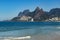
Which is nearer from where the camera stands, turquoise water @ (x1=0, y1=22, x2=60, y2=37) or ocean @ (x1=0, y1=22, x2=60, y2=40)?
ocean @ (x1=0, y1=22, x2=60, y2=40)

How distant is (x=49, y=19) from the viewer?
179750 mm

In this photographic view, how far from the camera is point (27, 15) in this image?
19075cm

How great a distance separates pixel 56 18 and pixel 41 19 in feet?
53.9

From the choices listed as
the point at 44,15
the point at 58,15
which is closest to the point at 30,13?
the point at 44,15

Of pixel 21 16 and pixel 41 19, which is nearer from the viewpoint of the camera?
pixel 41 19

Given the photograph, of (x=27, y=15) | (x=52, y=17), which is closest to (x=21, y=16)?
(x=27, y=15)

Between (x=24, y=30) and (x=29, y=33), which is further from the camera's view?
(x=24, y=30)

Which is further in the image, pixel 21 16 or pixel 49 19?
pixel 21 16

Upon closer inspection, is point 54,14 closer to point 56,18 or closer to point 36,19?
point 56,18

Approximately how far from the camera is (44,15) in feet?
590

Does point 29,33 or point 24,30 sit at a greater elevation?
point 24,30

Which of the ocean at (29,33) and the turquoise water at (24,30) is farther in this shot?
the turquoise water at (24,30)

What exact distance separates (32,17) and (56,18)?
22746 millimetres

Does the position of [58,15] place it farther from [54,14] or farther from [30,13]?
[30,13]
